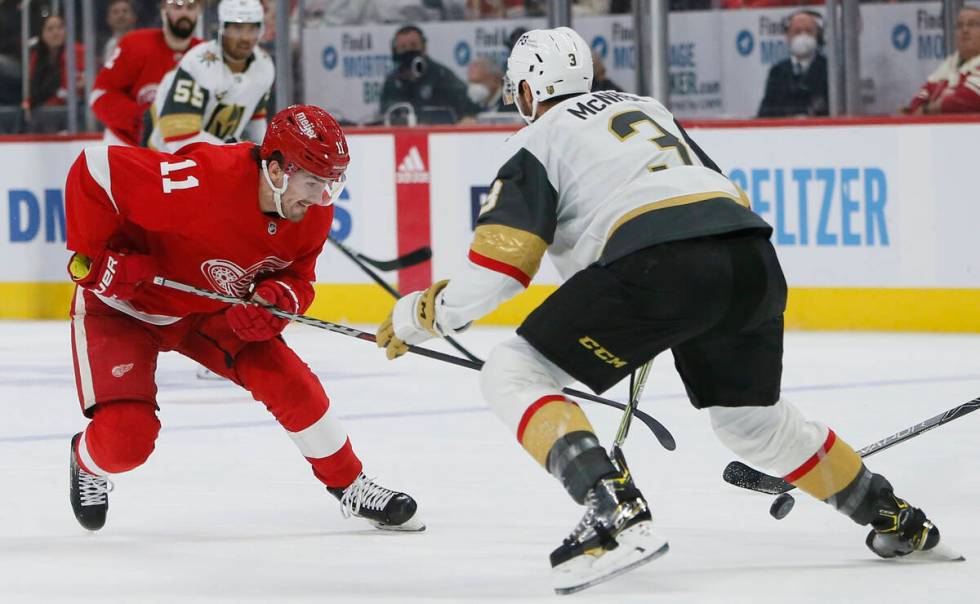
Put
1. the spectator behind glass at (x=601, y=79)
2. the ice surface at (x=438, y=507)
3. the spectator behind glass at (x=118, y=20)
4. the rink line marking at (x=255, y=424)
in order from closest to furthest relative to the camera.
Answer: the ice surface at (x=438, y=507)
the rink line marking at (x=255, y=424)
the spectator behind glass at (x=601, y=79)
the spectator behind glass at (x=118, y=20)

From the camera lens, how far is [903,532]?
9.87 feet

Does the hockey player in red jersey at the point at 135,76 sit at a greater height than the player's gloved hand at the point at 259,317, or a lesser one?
greater

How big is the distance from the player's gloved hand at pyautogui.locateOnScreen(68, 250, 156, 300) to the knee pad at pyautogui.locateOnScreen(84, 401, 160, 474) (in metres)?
0.22

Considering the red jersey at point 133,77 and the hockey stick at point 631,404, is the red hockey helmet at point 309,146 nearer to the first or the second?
the hockey stick at point 631,404

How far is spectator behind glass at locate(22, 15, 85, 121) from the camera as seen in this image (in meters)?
8.07

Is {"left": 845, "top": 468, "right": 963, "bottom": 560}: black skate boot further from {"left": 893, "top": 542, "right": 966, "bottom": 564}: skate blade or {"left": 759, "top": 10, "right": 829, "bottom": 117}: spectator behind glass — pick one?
{"left": 759, "top": 10, "right": 829, "bottom": 117}: spectator behind glass

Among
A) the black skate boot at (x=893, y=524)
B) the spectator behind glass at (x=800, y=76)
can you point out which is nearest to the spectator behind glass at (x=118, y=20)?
the spectator behind glass at (x=800, y=76)

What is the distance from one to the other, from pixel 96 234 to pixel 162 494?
760 millimetres

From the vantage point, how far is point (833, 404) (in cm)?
518

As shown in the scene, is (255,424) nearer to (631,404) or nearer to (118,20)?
(631,404)

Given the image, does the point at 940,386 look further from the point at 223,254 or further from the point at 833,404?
the point at 223,254

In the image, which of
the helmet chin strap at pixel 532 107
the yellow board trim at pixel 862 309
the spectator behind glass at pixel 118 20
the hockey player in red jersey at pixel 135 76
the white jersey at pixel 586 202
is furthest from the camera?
the spectator behind glass at pixel 118 20

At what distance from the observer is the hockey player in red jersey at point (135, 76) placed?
21.9 feet

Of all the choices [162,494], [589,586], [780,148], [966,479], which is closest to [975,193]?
[780,148]
